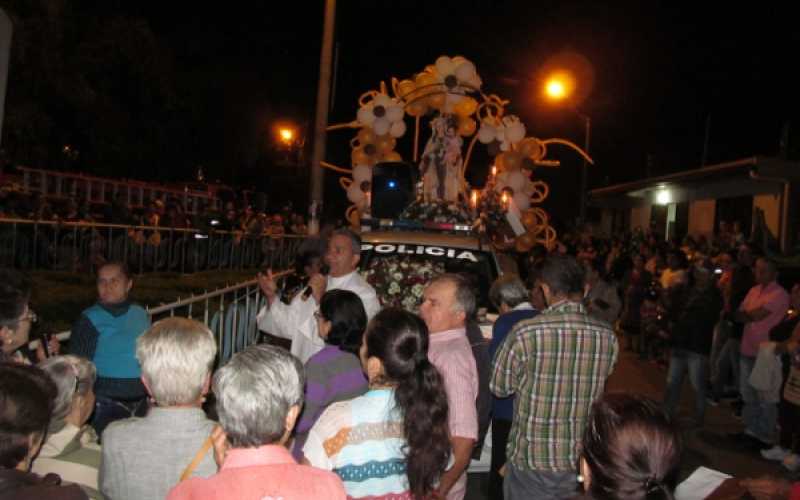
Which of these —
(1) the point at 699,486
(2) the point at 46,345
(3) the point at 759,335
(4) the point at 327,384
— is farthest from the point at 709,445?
(2) the point at 46,345

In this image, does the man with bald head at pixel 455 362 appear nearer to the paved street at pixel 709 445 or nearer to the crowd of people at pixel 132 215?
the paved street at pixel 709 445

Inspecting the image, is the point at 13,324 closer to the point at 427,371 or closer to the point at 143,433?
the point at 143,433

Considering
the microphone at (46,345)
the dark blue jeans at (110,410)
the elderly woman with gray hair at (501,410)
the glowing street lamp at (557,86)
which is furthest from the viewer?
the glowing street lamp at (557,86)

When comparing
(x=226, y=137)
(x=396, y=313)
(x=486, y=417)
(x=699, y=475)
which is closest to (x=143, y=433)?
(x=396, y=313)

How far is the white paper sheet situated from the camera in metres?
2.70

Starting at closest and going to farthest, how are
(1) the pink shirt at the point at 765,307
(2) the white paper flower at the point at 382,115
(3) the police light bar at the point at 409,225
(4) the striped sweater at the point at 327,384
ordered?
1. (4) the striped sweater at the point at 327,384
2. (1) the pink shirt at the point at 765,307
3. (3) the police light bar at the point at 409,225
4. (2) the white paper flower at the point at 382,115

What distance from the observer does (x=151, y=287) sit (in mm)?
16219

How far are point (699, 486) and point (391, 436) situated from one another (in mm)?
1095

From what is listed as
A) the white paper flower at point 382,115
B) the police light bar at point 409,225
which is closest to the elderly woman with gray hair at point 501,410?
the police light bar at point 409,225

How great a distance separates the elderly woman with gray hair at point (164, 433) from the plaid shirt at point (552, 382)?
192cm

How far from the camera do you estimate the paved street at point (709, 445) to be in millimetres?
7781

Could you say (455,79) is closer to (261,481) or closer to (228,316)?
(228,316)

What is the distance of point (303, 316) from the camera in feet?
Answer: 18.7

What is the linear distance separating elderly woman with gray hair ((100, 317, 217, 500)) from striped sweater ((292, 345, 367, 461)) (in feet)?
2.70
